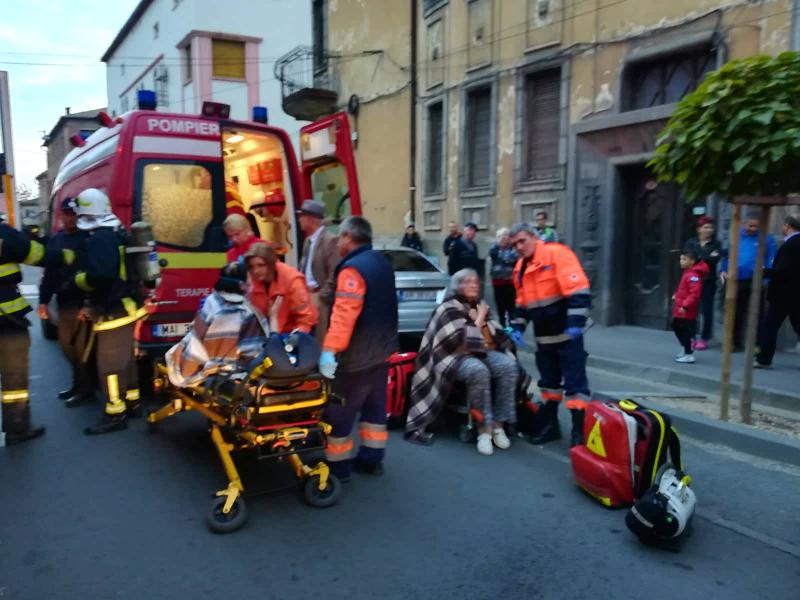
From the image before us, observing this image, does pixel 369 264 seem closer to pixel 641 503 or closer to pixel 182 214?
pixel 641 503

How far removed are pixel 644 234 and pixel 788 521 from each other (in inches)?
274

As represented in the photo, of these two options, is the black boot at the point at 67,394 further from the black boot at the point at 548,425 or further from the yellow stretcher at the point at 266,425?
the black boot at the point at 548,425

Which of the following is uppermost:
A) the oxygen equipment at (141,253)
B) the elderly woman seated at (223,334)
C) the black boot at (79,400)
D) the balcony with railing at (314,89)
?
the balcony with railing at (314,89)

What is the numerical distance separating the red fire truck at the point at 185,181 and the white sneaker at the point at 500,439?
2.84m

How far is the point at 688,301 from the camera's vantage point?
7.38m

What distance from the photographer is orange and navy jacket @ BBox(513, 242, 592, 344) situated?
4723 millimetres

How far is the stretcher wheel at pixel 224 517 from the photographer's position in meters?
3.62

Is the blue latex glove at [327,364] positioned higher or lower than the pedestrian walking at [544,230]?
lower

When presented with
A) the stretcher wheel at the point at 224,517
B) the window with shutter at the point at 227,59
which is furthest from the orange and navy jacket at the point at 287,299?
the window with shutter at the point at 227,59

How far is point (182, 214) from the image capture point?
634cm

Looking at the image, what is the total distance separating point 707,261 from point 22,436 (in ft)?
23.5

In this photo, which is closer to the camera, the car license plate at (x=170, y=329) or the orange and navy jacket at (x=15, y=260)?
the orange and navy jacket at (x=15, y=260)

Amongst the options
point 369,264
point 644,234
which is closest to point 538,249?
point 369,264

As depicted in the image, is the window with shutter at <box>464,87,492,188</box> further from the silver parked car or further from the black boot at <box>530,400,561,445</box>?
the black boot at <box>530,400,561,445</box>
